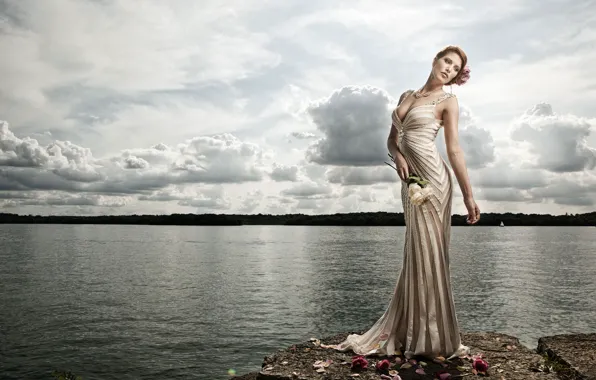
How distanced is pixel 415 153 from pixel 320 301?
2623 centimetres

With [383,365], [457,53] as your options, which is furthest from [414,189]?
[383,365]

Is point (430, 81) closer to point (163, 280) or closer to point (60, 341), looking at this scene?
point (60, 341)

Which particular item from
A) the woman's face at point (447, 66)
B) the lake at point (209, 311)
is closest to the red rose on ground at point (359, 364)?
the woman's face at point (447, 66)

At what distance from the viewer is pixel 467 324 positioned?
2605 cm

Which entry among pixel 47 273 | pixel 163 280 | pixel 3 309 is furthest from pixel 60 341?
pixel 47 273

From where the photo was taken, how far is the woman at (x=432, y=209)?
7223 millimetres

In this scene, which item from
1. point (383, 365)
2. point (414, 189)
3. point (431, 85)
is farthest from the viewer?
point (431, 85)

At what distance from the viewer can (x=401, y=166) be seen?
7.40m

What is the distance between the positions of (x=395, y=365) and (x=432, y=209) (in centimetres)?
223

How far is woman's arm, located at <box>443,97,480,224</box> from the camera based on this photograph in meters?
7.18

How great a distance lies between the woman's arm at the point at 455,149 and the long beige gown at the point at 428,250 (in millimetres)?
131

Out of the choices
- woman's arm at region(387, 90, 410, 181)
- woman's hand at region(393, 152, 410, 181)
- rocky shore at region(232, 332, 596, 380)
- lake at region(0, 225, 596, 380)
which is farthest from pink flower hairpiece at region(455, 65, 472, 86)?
lake at region(0, 225, 596, 380)

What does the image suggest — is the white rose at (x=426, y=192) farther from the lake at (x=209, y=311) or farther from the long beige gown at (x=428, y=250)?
the lake at (x=209, y=311)

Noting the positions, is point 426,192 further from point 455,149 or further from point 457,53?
point 457,53
